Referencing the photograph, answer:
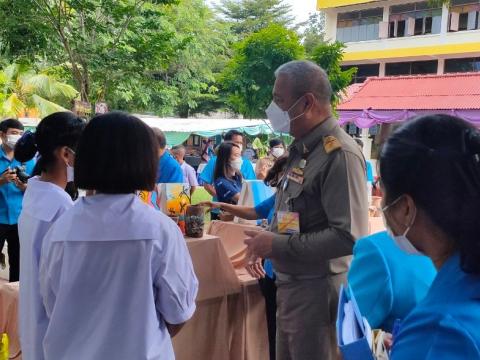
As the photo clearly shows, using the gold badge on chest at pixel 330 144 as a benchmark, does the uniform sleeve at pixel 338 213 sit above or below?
below

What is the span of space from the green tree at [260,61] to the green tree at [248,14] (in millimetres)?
20976

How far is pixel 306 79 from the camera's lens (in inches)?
84.8

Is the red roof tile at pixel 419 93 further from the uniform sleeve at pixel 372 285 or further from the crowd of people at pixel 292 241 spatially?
the uniform sleeve at pixel 372 285

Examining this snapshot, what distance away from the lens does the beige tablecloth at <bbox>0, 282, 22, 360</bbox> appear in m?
3.07

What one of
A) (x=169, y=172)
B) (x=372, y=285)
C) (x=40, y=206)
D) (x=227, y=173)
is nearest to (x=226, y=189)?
(x=227, y=173)

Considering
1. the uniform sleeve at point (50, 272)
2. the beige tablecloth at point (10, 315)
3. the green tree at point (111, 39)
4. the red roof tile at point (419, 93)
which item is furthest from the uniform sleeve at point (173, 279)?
the red roof tile at point (419, 93)

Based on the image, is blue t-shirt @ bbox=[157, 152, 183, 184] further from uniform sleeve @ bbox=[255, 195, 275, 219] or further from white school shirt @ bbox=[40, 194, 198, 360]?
white school shirt @ bbox=[40, 194, 198, 360]

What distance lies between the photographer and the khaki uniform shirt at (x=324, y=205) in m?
1.94

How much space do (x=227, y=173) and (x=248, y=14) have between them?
29.5 m

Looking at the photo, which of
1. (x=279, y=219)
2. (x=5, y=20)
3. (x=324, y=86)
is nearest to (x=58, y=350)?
(x=279, y=219)

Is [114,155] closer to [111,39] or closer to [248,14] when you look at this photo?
[111,39]

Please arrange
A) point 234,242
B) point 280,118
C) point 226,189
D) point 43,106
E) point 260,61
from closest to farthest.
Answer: point 280,118, point 234,242, point 226,189, point 260,61, point 43,106

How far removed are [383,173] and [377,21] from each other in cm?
2536

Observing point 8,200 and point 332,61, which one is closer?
point 8,200
